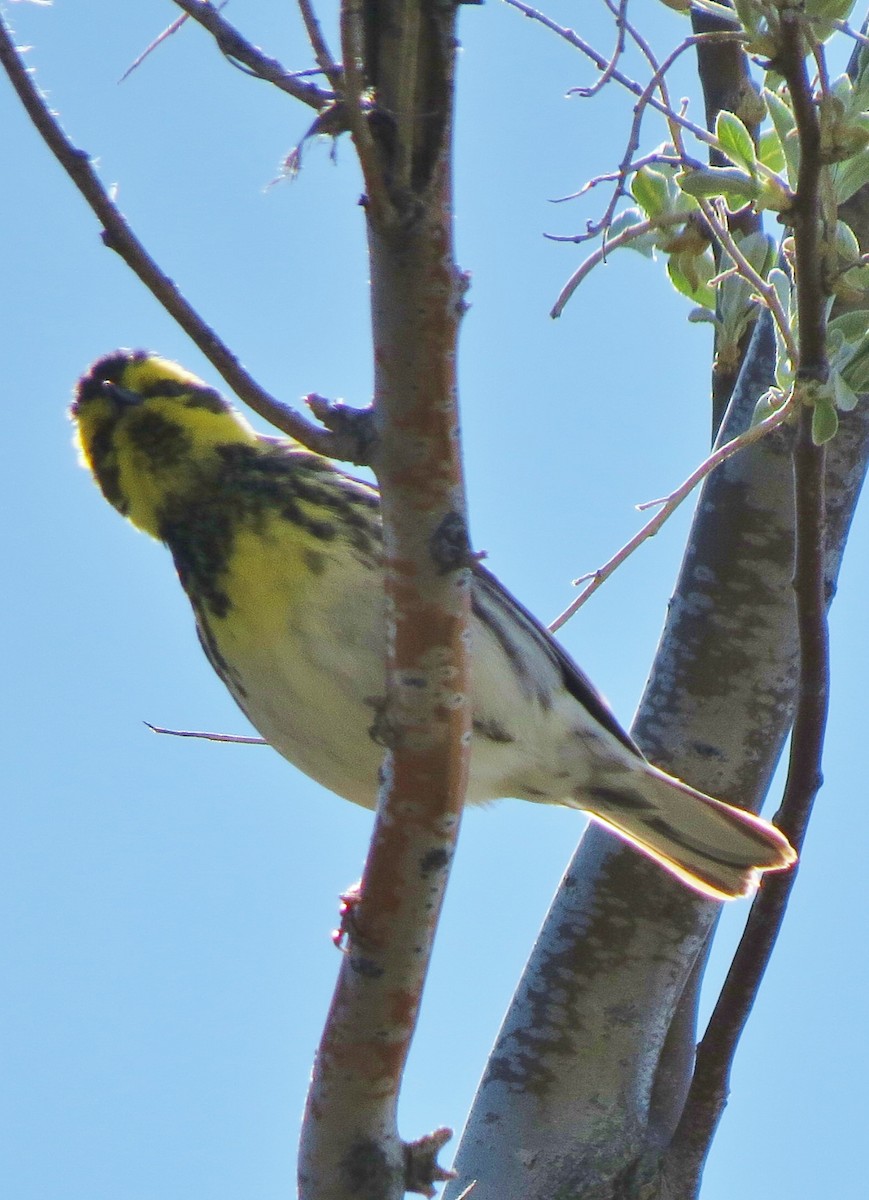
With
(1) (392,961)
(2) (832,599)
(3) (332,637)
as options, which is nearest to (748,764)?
(2) (832,599)

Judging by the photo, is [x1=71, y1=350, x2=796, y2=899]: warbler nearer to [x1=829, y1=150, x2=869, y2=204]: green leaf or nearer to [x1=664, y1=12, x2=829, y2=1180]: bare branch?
[x1=664, y1=12, x2=829, y2=1180]: bare branch

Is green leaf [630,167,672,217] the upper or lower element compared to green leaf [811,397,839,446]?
upper

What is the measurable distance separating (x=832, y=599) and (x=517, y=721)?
2.22ft

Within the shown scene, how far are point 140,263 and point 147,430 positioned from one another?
1637mm

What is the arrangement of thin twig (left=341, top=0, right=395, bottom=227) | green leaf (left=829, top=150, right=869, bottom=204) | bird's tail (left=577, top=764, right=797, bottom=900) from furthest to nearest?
bird's tail (left=577, top=764, right=797, bottom=900) < green leaf (left=829, top=150, right=869, bottom=204) < thin twig (left=341, top=0, right=395, bottom=227)

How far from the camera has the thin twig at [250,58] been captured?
5.02 feet

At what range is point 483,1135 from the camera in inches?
111

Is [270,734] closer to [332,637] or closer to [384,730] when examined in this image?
[332,637]

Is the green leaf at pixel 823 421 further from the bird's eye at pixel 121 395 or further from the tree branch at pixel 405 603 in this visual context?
the bird's eye at pixel 121 395

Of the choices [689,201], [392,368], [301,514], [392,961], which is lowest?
[392,961]

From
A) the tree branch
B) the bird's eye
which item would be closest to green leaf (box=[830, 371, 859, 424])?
the tree branch

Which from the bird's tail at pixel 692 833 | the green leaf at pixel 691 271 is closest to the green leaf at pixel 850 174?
the green leaf at pixel 691 271

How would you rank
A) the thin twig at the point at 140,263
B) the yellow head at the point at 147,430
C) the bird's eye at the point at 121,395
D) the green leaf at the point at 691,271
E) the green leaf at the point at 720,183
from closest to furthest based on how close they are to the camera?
the thin twig at the point at 140,263 < the green leaf at the point at 720,183 < the green leaf at the point at 691,271 < the yellow head at the point at 147,430 < the bird's eye at the point at 121,395

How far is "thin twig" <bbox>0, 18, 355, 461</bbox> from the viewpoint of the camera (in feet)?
5.35
